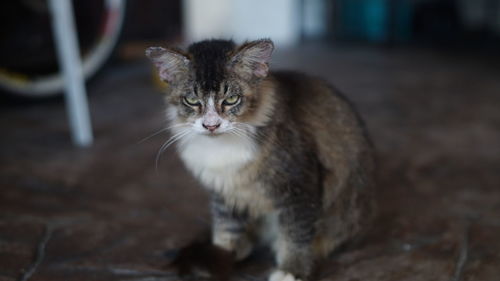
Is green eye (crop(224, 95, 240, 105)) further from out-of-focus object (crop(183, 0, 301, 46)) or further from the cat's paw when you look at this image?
out-of-focus object (crop(183, 0, 301, 46))

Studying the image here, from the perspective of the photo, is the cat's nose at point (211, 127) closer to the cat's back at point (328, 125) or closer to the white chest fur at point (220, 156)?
the white chest fur at point (220, 156)

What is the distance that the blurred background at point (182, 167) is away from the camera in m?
1.88

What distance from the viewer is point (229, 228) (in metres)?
1.82

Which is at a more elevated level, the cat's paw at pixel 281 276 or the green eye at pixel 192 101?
the green eye at pixel 192 101

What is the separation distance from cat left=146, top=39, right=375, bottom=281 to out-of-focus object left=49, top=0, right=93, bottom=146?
4.21 feet

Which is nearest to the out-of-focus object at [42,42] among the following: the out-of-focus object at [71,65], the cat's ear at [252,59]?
the out-of-focus object at [71,65]

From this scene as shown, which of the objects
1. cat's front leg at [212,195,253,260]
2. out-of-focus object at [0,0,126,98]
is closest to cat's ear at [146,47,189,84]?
cat's front leg at [212,195,253,260]

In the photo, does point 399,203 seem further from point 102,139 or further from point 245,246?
point 102,139

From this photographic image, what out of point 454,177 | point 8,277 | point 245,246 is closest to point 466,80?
point 454,177

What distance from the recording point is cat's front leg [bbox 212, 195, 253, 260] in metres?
1.80

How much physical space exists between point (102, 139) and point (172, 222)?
1041 millimetres

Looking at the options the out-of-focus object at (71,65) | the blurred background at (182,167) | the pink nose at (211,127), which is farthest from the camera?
the out-of-focus object at (71,65)

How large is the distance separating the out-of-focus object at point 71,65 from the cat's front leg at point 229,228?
1.33 metres

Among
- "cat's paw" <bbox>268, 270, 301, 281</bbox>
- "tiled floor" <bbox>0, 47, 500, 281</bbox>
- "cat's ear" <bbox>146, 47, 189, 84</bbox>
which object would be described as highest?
"cat's ear" <bbox>146, 47, 189, 84</bbox>
